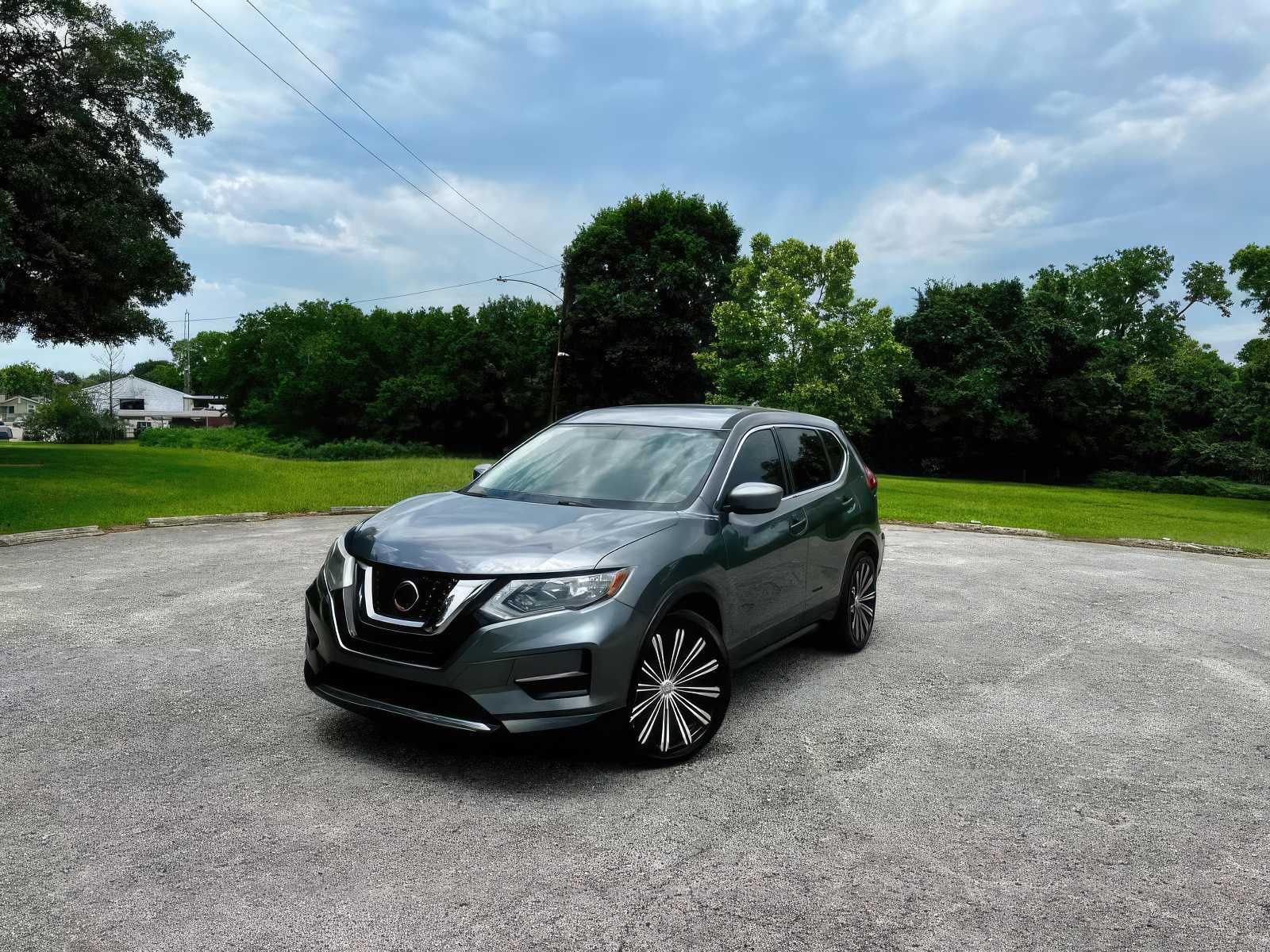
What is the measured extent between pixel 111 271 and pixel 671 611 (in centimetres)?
2375

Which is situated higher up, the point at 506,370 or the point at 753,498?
the point at 506,370

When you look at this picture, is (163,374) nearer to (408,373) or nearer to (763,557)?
(408,373)

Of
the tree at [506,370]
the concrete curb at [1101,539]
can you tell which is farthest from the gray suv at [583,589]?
the tree at [506,370]

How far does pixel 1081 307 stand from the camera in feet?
163

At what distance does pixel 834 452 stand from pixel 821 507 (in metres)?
0.95

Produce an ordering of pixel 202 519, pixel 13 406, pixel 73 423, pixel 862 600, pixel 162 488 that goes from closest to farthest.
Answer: pixel 862 600, pixel 202 519, pixel 162 488, pixel 73 423, pixel 13 406

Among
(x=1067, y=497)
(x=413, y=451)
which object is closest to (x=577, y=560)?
(x=1067, y=497)

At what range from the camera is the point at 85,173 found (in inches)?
879

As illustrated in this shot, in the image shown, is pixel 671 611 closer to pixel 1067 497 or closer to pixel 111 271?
pixel 111 271

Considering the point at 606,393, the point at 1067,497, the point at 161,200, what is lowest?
the point at 1067,497

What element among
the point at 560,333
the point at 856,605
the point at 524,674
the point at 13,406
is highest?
the point at 560,333

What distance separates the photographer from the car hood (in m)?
4.11

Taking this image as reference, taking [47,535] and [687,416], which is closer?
[687,416]

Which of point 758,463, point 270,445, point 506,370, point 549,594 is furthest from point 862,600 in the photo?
point 270,445
